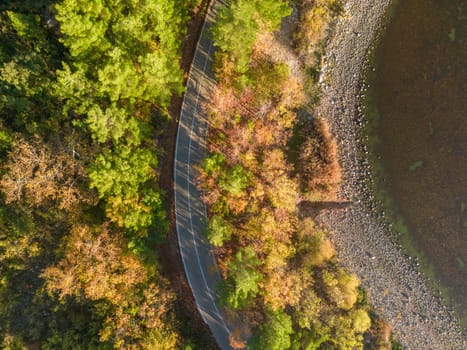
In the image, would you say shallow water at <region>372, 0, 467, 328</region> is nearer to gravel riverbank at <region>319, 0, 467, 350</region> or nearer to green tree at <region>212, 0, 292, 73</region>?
gravel riverbank at <region>319, 0, 467, 350</region>

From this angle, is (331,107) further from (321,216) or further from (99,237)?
(99,237)

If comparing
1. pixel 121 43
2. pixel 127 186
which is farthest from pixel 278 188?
pixel 121 43

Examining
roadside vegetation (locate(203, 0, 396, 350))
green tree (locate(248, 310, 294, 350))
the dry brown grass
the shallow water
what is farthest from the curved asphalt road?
the shallow water

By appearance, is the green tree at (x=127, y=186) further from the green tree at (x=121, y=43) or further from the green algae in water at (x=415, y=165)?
the green algae in water at (x=415, y=165)

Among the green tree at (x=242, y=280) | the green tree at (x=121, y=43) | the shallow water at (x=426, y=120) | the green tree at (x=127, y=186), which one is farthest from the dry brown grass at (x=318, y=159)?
the green tree at (x=121, y=43)

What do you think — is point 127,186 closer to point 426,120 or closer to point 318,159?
point 318,159
